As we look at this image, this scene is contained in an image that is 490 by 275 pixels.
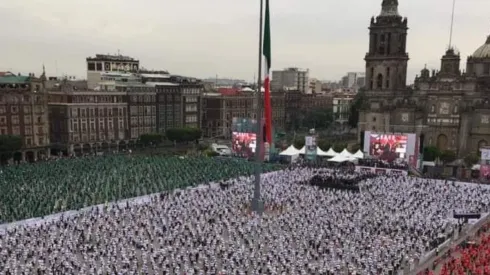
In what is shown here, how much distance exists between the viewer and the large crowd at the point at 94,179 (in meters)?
38.8

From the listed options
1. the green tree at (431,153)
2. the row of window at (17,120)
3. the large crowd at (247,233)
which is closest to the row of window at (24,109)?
the row of window at (17,120)

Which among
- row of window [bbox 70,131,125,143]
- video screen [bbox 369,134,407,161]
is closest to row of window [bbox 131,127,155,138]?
row of window [bbox 70,131,125,143]

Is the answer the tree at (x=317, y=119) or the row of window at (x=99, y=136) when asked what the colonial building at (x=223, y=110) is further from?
the row of window at (x=99, y=136)

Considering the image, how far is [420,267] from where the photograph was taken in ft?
86.3

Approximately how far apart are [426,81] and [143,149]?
44040 millimetres

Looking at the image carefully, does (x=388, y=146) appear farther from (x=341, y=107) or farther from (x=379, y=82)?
(x=341, y=107)

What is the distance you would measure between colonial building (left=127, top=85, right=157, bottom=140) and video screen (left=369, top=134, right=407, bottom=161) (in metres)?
39.9

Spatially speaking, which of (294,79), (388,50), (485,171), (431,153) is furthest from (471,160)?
(294,79)

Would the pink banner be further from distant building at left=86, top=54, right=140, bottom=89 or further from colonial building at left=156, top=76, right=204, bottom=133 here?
distant building at left=86, top=54, right=140, bottom=89

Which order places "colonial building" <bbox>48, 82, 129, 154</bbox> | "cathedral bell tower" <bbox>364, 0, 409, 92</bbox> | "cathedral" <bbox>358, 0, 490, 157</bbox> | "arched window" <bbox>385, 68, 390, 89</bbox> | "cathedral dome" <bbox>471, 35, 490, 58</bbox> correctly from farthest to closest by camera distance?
"cathedral dome" <bbox>471, 35, 490, 58</bbox> < "arched window" <bbox>385, 68, 390, 89</bbox> < "colonial building" <bbox>48, 82, 129, 154</bbox> < "cathedral bell tower" <bbox>364, 0, 409, 92</bbox> < "cathedral" <bbox>358, 0, 490, 157</bbox>

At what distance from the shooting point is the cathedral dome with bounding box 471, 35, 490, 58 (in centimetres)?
7238

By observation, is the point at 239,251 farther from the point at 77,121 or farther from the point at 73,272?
the point at 77,121

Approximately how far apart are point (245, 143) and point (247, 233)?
99.7ft

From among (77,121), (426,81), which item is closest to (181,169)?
(77,121)
